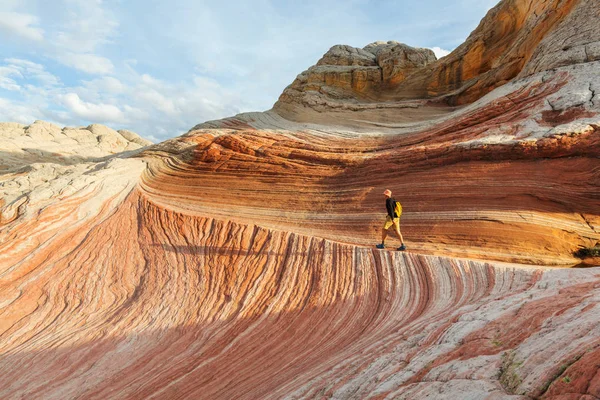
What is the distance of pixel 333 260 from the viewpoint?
8.94 metres

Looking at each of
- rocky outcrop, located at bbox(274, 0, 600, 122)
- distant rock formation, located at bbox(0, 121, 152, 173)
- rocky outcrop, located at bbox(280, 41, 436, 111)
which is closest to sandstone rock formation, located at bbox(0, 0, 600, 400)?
rocky outcrop, located at bbox(274, 0, 600, 122)

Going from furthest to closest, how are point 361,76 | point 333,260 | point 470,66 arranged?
point 361,76
point 470,66
point 333,260

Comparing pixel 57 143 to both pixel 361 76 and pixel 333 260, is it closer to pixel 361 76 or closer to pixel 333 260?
pixel 361 76

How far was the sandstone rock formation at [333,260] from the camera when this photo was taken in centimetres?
439

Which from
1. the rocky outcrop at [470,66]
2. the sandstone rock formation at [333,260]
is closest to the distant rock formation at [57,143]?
the sandstone rock formation at [333,260]

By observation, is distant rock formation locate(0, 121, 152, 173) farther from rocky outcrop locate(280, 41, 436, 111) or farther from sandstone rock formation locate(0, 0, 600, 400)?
rocky outcrop locate(280, 41, 436, 111)

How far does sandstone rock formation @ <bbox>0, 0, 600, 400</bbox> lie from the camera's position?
14.4ft

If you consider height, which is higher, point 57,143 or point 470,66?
point 470,66

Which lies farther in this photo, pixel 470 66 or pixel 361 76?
pixel 361 76

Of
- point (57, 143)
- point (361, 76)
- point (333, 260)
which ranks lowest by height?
point (333, 260)

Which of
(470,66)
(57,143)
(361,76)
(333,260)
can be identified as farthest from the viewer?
(57,143)

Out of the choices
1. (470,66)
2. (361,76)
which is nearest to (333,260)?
(470,66)

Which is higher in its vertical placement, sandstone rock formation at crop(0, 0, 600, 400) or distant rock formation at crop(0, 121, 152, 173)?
distant rock formation at crop(0, 121, 152, 173)

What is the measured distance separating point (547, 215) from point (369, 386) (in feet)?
24.4
